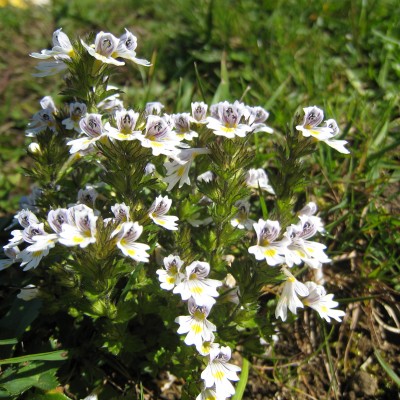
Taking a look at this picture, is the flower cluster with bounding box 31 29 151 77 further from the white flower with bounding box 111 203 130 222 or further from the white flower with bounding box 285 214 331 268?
the white flower with bounding box 285 214 331 268

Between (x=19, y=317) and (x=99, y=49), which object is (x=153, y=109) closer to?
(x=99, y=49)

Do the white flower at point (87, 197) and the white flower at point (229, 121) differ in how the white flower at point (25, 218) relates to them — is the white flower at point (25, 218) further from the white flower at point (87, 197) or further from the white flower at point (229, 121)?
the white flower at point (229, 121)

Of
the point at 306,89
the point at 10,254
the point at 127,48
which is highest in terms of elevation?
the point at 127,48

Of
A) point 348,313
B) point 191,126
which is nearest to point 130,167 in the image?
point 191,126

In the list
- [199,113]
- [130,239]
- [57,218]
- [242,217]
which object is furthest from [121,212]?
[242,217]

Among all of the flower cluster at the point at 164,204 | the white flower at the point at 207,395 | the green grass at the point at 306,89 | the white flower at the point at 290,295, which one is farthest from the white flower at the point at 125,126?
the green grass at the point at 306,89

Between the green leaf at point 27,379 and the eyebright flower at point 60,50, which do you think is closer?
the eyebright flower at point 60,50
